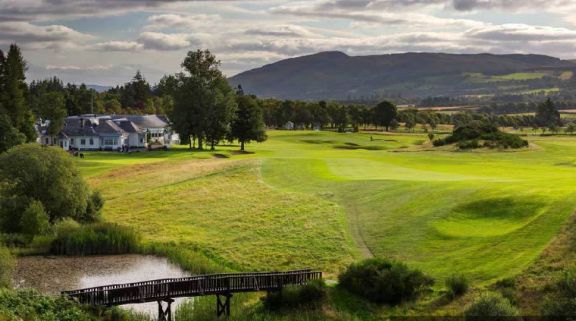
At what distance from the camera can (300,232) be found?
52125 millimetres

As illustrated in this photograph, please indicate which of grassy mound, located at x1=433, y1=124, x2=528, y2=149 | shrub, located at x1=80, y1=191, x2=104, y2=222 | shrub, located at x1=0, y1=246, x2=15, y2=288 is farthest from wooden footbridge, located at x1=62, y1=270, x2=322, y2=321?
grassy mound, located at x1=433, y1=124, x2=528, y2=149

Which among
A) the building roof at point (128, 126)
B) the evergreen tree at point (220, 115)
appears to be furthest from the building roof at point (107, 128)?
the evergreen tree at point (220, 115)

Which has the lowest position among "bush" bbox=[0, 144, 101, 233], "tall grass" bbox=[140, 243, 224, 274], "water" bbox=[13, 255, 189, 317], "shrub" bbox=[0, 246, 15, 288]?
"water" bbox=[13, 255, 189, 317]

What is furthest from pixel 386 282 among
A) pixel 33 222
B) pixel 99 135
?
pixel 99 135

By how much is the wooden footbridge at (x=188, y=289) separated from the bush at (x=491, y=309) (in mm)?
10225

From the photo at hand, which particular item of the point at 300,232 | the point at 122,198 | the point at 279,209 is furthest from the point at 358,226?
the point at 122,198

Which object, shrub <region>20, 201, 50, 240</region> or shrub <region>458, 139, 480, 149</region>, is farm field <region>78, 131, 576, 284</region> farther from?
shrub <region>20, 201, 50, 240</region>

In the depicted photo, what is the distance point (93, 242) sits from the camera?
168ft

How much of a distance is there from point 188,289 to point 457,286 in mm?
14892

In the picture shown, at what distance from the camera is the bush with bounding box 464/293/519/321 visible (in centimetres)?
3177

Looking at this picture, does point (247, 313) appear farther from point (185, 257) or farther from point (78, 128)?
point (78, 128)

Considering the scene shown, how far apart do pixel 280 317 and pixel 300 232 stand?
16.3 metres

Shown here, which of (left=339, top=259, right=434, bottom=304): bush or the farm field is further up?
the farm field

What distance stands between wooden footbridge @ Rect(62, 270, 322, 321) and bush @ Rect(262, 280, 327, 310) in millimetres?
734
